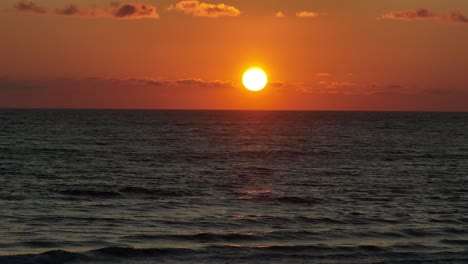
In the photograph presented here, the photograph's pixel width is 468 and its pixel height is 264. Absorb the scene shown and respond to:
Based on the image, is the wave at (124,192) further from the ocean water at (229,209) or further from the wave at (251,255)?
the wave at (251,255)

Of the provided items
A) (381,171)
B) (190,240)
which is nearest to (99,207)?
(190,240)

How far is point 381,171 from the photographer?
52.1m

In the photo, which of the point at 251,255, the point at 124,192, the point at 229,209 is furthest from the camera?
the point at 124,192

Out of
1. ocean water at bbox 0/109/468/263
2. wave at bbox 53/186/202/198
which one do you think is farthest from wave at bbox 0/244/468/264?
wave at bbox 53/186/202/198

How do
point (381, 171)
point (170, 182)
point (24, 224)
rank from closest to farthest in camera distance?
point (24, 224), point (170, 182), point (381, 171)

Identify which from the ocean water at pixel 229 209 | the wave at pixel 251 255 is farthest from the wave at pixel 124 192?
the wave at pixel 251 255

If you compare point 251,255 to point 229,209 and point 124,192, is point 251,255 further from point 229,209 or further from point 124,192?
point 124,192

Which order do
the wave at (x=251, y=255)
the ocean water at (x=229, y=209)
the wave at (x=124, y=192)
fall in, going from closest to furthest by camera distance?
1. the wave at (x=251, y=255)
2. the ocean water at (x=229, y=209)
3. the wave at (x=124, y=192)

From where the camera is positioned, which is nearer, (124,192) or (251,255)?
(251,255)

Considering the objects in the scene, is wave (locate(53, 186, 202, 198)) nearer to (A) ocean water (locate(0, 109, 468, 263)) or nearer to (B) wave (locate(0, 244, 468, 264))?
(A) ocean water (locate(0, 109, 468, 263))

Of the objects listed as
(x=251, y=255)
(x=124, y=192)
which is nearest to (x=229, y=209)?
(x=124, y=192)

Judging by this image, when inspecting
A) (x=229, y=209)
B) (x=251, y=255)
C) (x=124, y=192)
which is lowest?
(x=251, y=255)

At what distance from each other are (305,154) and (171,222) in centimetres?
4021

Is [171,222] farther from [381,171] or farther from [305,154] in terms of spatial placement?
[305,154]
